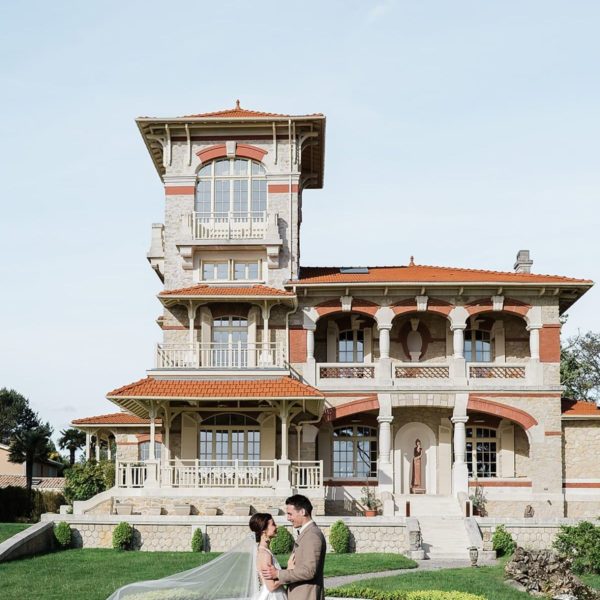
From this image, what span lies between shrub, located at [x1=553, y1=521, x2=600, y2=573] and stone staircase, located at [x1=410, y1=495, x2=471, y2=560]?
3004 mm

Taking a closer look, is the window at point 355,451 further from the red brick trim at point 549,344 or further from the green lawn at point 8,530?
the green lawn at point 8,530

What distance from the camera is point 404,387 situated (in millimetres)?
33031

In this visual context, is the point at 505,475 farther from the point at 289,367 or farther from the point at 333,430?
the point at 289,367

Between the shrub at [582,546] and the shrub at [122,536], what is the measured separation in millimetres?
11081

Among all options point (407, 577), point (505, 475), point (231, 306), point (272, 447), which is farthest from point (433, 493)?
point (407, 577)

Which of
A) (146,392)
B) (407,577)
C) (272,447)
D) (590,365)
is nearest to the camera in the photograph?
(407,577)

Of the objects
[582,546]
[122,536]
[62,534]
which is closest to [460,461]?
[582,546]

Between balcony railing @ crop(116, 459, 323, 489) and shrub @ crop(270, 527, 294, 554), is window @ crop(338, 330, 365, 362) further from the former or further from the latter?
shrub @ crop(270, 527, 294, 554)

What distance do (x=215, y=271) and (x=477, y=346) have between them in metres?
9.40

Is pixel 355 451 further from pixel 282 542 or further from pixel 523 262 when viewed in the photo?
pixel 523 262

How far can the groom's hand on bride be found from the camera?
35.7 feet

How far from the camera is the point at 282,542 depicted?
25859 millimetres

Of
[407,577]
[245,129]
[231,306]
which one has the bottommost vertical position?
[407,577]

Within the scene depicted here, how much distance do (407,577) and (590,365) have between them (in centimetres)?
4182
